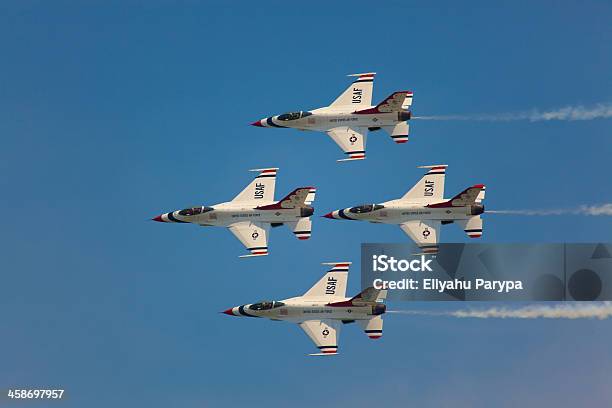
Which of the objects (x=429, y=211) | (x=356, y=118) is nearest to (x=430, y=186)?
(x=429, y=211)

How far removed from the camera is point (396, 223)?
590ft

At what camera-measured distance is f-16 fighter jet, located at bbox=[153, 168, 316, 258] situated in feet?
588

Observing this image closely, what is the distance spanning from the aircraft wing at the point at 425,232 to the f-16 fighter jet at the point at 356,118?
6.39 meters

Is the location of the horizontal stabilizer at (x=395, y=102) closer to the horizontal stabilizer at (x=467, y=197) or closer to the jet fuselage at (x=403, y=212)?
the jet fuselage at (x=403, y=212)

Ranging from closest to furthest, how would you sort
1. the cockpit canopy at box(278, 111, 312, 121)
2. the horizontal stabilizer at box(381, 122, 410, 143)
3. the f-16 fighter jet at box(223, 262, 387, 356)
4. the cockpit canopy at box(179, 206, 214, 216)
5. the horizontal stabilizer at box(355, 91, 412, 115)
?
the f-16 fighter jet at box(223, 262, 387, 356) < the horizontal stabilizer at box(355, 91, 412, 115) < the horizontal stabilizer at box(381, 122, 410, 143) < the cockpit canopy at box(179, 206, 214, 216) < the cockpit canopy at box(278, 111, 312, 121)

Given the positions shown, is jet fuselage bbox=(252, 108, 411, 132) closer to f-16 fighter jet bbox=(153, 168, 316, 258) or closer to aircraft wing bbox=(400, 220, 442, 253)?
f-16 fighter jet bbox=(153, 168, 316, 258)

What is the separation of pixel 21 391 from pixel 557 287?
40.1m

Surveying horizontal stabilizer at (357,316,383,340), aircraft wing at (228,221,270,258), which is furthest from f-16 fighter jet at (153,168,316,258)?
horizontal stabilizer at (357,316,383,340)

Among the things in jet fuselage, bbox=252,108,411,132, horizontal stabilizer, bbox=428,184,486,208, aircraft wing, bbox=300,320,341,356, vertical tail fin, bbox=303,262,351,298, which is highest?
jet fuselage, bbox=252,108,411,132

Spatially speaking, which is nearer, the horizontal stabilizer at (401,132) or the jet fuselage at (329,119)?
the jet fuselage at (329,119)

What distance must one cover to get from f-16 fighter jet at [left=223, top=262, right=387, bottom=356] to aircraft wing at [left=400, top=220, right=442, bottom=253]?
202 inches

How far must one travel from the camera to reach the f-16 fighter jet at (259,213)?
588 feet

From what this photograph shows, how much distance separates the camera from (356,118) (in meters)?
181
